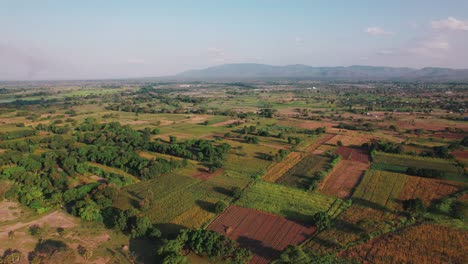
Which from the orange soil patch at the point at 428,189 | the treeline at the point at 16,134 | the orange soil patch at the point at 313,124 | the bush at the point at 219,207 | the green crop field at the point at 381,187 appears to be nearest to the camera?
the bush at the point at 219,207

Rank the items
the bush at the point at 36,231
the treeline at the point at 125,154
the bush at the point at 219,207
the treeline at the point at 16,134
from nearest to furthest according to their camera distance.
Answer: the bush at the point at 36,231 < the bush at the point at 219,207 < the treeline at the point at 125,154 < the treeline at the point at 16,134

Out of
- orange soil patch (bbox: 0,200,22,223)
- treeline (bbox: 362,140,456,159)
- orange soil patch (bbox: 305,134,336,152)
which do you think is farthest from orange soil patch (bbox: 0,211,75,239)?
treeline (bbox: 362,140,456,159)

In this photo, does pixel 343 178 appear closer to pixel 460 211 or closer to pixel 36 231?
pixel 460 211

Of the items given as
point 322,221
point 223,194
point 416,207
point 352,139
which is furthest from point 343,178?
point 352,139

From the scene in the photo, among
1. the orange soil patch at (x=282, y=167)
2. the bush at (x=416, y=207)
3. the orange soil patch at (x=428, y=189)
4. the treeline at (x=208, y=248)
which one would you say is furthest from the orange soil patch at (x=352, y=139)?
the treeline at (x=208, y=248)

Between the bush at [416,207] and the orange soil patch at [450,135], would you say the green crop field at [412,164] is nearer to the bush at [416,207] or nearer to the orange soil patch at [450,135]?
the bush at [416,207]

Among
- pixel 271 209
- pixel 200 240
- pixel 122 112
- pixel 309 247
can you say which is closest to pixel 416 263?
pixel 309 247

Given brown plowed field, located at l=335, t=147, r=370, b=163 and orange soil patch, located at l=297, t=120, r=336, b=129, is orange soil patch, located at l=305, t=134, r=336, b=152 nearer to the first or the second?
brown plowed field, located at l=335, t=147, r=370, b=163
